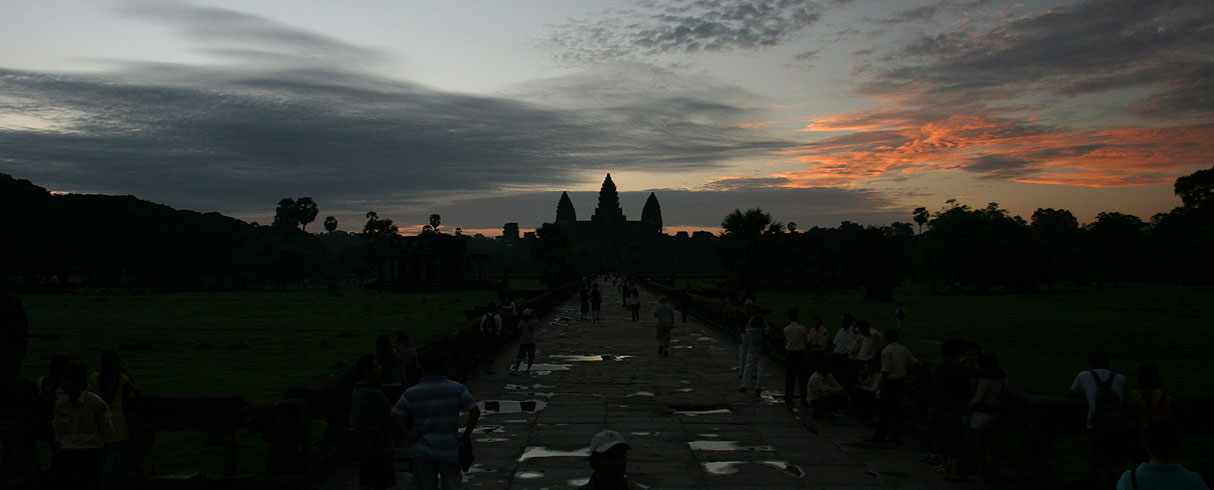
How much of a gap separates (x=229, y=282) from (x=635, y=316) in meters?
87.4

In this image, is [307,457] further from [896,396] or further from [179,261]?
[179,261]

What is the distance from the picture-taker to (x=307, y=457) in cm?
793

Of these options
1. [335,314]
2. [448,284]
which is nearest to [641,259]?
[448,284]

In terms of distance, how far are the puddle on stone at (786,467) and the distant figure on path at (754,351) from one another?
431 cm

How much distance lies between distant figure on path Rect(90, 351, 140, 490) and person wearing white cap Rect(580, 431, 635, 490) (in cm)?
505

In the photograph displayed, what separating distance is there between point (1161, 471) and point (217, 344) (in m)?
28.9

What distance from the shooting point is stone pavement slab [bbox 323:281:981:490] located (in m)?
8.03

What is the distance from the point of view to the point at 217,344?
1081 inches

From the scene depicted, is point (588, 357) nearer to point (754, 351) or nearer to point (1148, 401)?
point (754, 351)

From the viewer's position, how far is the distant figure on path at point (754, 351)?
1307 cm

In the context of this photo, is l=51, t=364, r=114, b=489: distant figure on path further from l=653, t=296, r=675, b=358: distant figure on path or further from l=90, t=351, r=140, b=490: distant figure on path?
l=653, t=296, r=675, b=358: distant figure on path

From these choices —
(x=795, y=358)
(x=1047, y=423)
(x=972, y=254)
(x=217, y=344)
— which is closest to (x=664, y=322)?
(x=795, y=358)

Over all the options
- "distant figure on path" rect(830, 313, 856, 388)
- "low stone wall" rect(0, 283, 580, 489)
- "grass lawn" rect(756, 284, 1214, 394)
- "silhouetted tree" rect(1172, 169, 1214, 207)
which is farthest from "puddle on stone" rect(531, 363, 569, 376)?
"silhouetted tree" rect(1172, 169, 1214, 207)

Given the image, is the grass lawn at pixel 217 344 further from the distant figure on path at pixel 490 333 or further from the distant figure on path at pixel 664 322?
the distant figure on path at pixel 664 322
